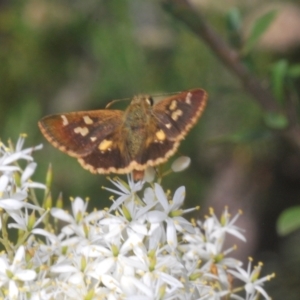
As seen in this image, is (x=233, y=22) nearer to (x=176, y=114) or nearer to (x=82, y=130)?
(x=176, y=114)

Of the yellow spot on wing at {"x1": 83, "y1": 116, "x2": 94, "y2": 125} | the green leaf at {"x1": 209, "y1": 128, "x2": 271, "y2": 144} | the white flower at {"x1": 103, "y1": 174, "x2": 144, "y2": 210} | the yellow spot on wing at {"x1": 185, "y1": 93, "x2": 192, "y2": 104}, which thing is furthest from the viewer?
the green leaf at {"x1": 209, "y1": 128, "x2": 271, "y2": 144}

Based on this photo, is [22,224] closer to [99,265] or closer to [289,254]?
[99,265]

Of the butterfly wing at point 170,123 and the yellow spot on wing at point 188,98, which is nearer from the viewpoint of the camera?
the butterfly wing at point 170,123

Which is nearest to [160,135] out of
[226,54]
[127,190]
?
[127,190]

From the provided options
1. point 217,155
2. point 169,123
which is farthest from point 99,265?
point 217,155

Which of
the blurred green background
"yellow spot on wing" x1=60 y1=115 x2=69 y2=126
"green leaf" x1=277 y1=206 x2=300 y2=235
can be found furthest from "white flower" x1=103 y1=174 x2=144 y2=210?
the blurred green background

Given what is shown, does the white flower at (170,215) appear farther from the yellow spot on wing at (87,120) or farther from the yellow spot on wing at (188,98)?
the yellow spot on wing at (87,120)

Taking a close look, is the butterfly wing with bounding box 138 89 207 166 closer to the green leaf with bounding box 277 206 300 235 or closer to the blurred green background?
the green leaf with bounding box 277 206 300 235

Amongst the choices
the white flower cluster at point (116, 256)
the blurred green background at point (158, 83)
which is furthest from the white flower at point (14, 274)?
the blurred green background at point (158, 83)

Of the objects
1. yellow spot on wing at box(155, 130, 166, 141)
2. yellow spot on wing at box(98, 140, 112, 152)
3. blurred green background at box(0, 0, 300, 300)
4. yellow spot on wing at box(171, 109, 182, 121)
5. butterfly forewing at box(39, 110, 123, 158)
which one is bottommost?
blurred green background at box(0, 0, 300, 300)
